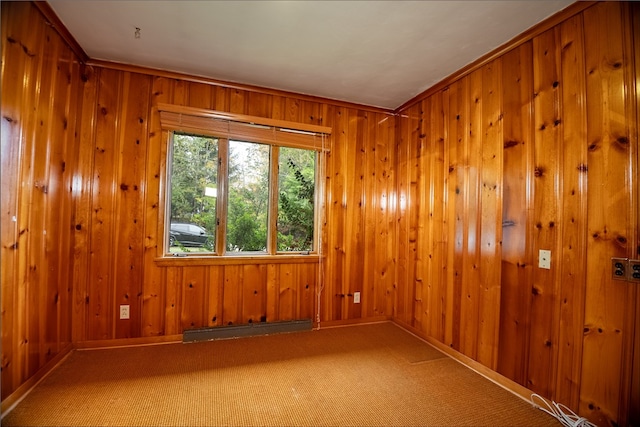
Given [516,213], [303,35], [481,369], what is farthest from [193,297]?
[516,213]

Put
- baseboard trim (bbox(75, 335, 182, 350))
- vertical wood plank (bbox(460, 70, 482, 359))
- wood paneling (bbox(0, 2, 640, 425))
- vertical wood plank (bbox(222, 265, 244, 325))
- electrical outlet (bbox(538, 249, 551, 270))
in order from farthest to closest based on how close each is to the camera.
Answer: vertical wood plank (bbox(222, 265, 244, 325)) → baseboard trim (bbox(75, 335, 182, 350)) → vertical wood plank (bbox(460, 70, 482, 359)) → electrical outlet (bbox(538, 249, 551, 270)) → wood paneling (bbox(0, 2, 640, 425))

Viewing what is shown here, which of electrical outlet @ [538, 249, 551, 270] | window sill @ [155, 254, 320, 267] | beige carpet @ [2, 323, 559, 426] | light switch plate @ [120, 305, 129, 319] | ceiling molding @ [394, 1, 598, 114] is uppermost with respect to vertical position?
ceiling molding @ [394, 1, 598, 114]

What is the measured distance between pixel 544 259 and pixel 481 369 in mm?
996

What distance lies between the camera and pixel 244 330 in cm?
265

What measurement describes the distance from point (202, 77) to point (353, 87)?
4.71ft

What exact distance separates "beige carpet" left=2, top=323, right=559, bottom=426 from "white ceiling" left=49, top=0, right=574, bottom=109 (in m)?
2.45

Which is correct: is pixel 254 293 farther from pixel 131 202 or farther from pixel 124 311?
pixel 131 202

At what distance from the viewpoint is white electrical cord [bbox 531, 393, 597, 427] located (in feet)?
4.94

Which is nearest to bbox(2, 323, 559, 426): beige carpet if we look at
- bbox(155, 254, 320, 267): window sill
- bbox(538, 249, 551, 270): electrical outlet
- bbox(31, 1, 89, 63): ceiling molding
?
bbox(155, 254, 320, 267): window sill

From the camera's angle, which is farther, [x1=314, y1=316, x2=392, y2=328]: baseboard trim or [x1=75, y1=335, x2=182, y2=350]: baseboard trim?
[x1=314, y1=316, x2=392, y2=328]: baseboard trim

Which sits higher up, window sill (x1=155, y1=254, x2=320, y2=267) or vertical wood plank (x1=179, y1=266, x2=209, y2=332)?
window sill (x1=155, y1=254, x2=320, y2=267)

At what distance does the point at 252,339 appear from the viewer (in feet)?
8.54

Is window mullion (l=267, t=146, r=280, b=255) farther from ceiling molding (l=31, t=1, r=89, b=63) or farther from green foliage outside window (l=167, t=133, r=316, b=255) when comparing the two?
ceiling molding (l=31, t=1, r=89, b=63)

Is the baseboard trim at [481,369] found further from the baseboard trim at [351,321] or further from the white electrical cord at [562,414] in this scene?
the baseboard trim at [351,321]
